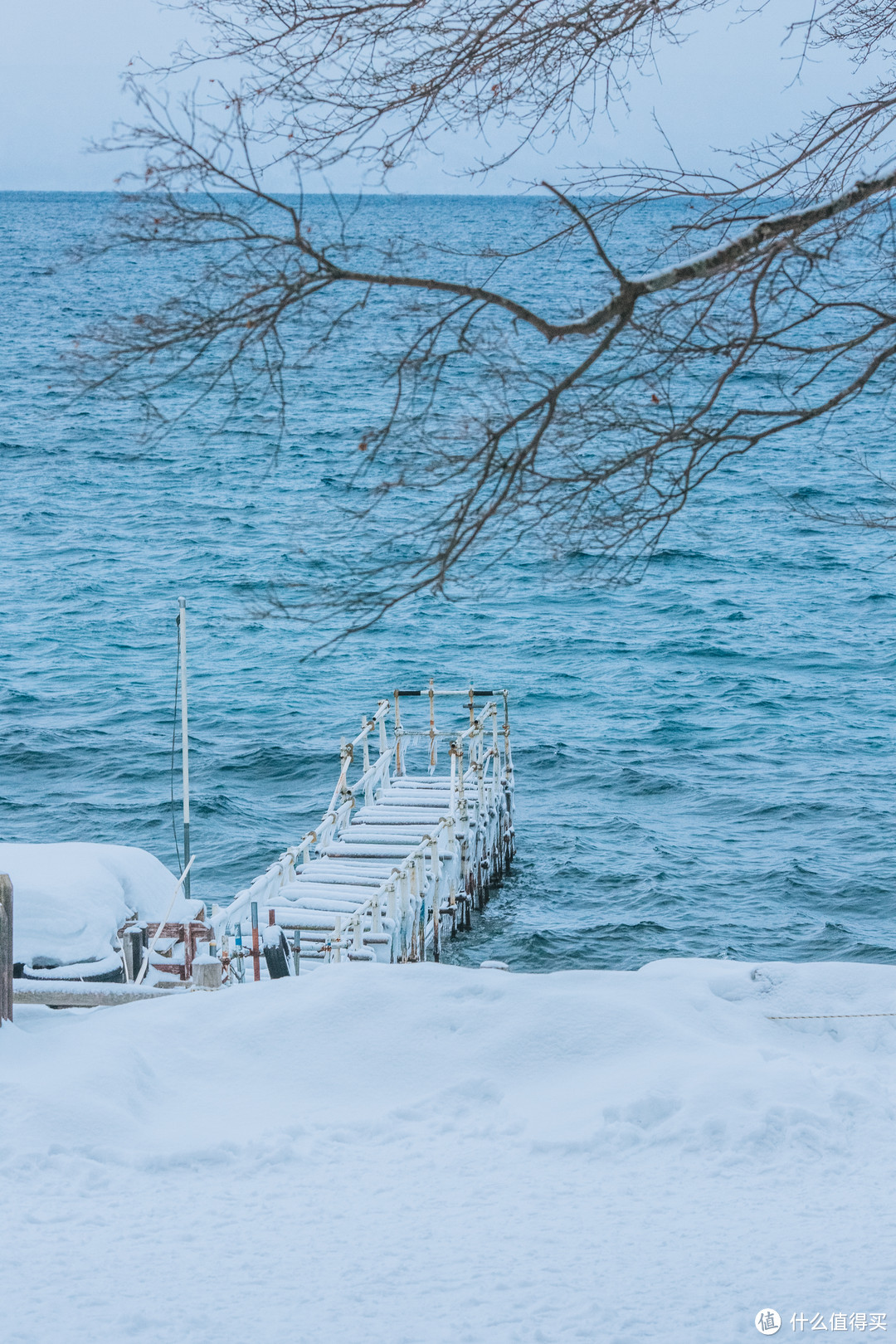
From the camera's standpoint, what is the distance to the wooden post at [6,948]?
7.86 metres

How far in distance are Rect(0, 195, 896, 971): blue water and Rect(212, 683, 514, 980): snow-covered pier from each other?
1165 millimetres

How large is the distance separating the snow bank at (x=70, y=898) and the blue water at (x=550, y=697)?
10.7ft

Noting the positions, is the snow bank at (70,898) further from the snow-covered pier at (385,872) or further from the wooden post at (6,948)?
the wooden post at (6,948)

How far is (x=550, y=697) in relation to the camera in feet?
108

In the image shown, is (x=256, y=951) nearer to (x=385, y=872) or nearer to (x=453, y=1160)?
(x=385, y=872)

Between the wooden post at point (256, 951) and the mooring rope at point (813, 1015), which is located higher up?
the mooring rope at point (813, 1015)

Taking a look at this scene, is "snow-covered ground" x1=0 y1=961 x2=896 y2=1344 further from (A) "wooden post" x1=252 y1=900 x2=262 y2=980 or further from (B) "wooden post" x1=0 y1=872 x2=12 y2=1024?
(A) "wooden post" x1=252 y1=900 x2=262 y2=980

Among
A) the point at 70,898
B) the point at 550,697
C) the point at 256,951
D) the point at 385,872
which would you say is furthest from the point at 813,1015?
the point at 550,697

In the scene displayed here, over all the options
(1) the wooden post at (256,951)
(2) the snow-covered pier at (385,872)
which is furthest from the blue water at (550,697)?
(1) the wooden post at (256,951)

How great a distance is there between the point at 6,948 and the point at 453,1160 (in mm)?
2914

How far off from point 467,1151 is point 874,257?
470cm

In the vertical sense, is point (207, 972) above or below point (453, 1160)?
below

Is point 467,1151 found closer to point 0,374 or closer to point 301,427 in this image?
point 301,427

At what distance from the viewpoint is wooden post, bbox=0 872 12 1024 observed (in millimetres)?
7855
